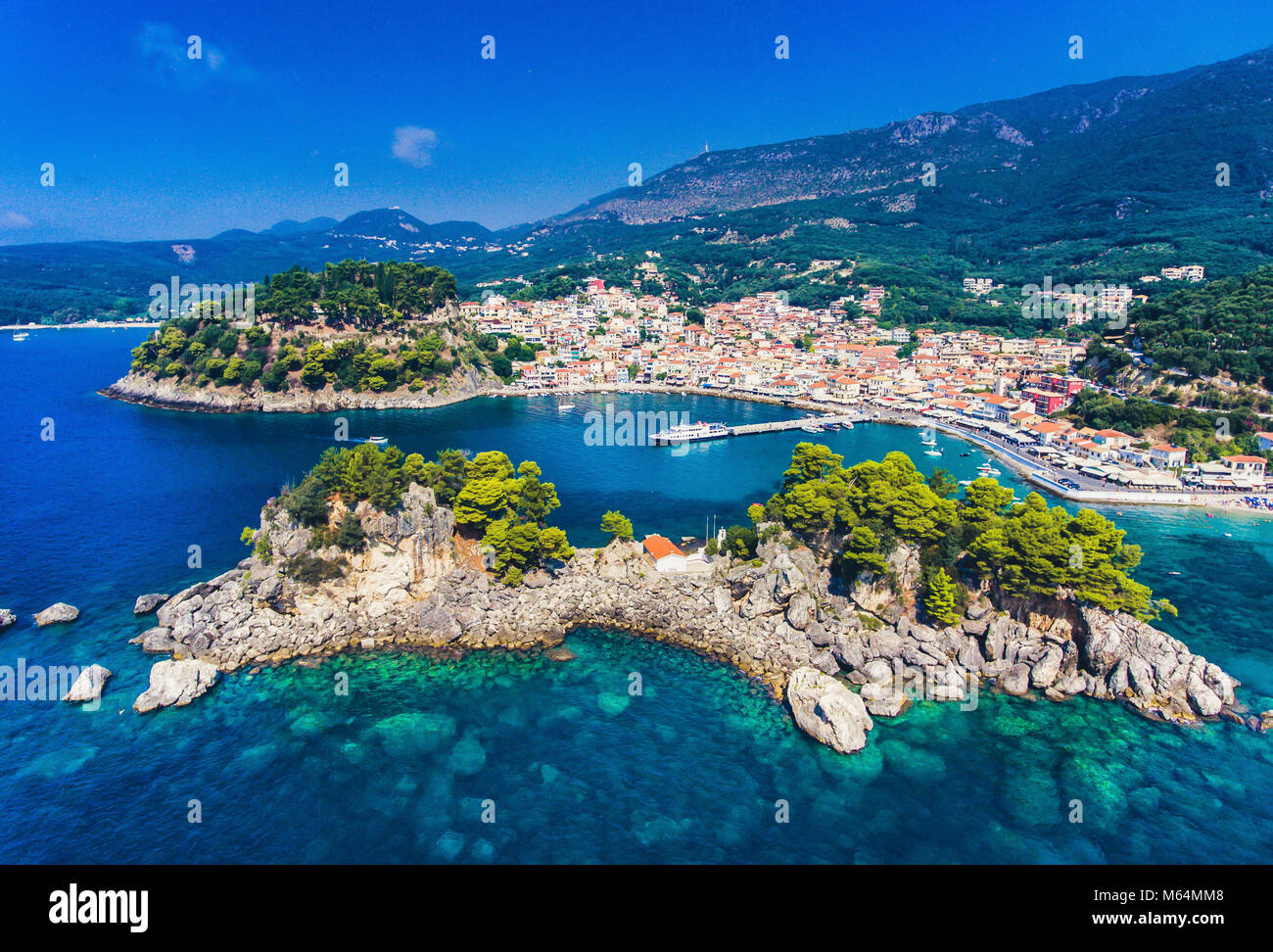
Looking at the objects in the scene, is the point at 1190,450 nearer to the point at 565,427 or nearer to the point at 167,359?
the point at 565,427

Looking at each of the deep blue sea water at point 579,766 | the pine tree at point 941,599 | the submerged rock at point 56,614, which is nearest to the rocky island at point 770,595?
the pine tree at point 941,599

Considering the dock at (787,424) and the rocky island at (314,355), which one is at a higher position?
the rocky island at (314,355)

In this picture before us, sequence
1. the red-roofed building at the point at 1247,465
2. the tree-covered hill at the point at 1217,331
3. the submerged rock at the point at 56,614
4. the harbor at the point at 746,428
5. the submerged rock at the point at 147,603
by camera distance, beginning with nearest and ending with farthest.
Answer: the submerged rock at the point at 56,614 < the submerged rock at the point at 147,603 < the red-roofed building at the point at 1247,465 < the tree-covered hill at the point at 1217,331 < the harbor at the point at 746,428

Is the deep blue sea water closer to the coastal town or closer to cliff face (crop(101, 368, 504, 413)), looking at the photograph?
the coastal town

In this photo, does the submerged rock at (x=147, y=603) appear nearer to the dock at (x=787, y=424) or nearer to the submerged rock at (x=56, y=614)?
the submerged rock at (x=56, y=614)

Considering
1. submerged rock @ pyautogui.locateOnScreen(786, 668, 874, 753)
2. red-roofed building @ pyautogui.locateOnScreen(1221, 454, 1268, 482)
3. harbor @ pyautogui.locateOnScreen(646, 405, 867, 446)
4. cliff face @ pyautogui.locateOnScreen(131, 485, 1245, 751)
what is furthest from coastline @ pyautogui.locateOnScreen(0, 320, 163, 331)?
red-roofed building @ pyautogui.locateOnScreen(1221, 454, 1268, 482)

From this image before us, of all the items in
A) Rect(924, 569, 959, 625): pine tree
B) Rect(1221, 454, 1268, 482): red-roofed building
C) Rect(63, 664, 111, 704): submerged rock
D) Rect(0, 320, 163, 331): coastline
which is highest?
Rect(0, 320, 163, 331): coastline

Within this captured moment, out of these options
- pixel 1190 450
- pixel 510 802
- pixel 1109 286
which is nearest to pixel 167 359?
pixel 510 802

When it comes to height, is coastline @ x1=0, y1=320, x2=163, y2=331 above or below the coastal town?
above
